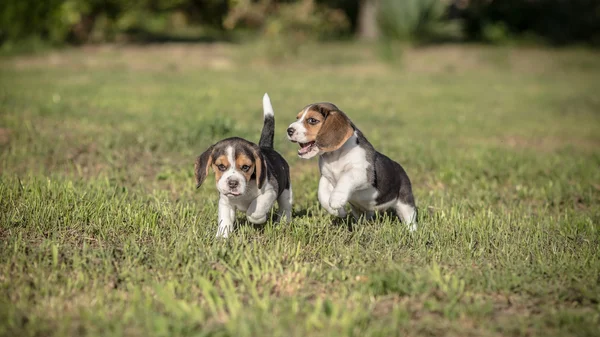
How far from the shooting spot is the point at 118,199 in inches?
244

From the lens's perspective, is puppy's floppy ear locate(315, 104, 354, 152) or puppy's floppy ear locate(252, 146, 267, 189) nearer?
puppy's floppy ear locate(252, 146, 267, 189)

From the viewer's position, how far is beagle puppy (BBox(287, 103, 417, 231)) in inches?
208

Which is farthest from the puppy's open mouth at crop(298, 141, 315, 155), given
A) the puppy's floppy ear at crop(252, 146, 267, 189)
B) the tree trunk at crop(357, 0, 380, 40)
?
the tree trunk at crop(357, 0, 380, 40)

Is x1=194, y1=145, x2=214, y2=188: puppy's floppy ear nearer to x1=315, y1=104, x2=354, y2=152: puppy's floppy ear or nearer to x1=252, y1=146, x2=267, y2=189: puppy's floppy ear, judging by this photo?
x1=252, y1=146, x2=267, y2=189: puppy's floppy ear

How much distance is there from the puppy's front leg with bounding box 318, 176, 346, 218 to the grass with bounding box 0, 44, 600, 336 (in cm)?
18

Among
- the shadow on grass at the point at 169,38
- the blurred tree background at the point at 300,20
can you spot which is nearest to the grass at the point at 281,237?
the blurred tree background at the point at 300,20

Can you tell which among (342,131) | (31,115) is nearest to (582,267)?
(342,131)

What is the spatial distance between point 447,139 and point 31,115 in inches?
253

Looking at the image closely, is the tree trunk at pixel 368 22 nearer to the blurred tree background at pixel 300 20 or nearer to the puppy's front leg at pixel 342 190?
the blurred tree background at pixel 300 20

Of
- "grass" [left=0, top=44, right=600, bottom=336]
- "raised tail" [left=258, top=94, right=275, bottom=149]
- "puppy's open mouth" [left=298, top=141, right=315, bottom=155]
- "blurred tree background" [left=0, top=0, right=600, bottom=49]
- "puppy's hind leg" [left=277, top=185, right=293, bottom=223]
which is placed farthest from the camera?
"blurred tree background" [left=0, top=0, right=600, bottom=49]

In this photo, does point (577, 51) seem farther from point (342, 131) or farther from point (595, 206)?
point (342, 131)

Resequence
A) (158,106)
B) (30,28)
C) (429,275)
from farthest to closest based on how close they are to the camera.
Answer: (30,28)
(158,106)
(429,275)

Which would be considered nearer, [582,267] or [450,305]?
[450,305]

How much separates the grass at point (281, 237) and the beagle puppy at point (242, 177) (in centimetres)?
20
